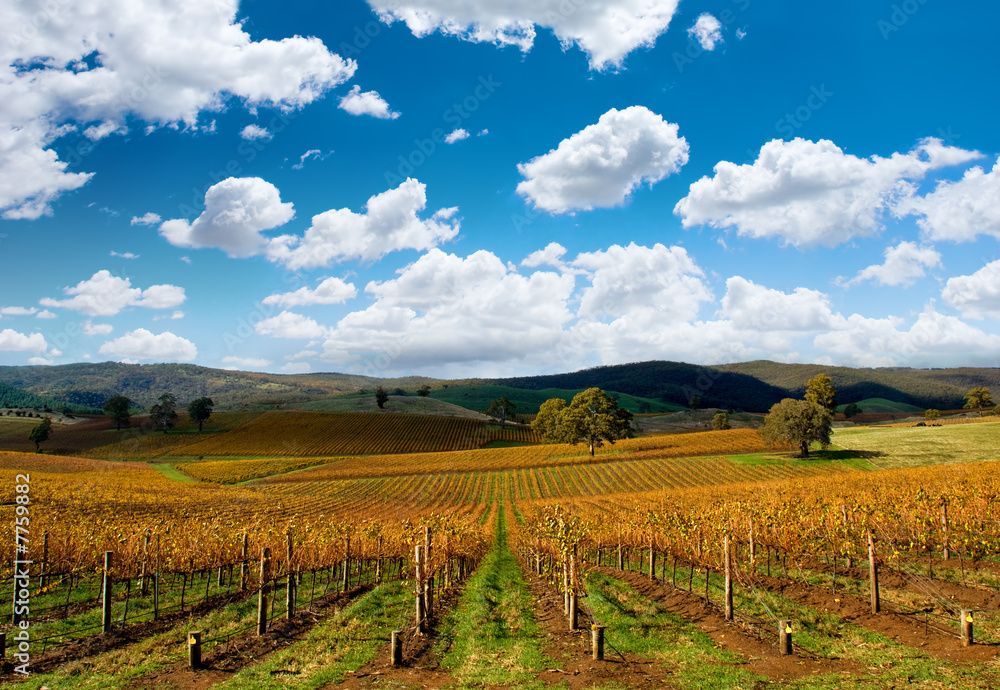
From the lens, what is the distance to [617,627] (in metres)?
16.4

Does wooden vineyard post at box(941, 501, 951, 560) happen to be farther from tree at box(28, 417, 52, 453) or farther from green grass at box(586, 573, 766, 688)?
tree at box(28, 417, 52, 453)

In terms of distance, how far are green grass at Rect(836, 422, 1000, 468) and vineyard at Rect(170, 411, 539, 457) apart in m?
69.8

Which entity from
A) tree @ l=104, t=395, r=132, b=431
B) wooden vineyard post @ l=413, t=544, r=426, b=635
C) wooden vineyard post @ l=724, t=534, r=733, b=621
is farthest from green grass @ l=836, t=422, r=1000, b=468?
tree @ l=104, t=395, r=132, b=431

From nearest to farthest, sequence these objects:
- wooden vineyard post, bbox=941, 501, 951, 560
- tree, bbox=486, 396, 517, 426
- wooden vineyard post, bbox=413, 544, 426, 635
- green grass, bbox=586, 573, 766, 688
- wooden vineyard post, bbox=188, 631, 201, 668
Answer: green grass, bbox=586, 573, 766, 688, wooden vineyard post, bbox=188, 631, 201, 668, wooden vineyard post, bbox=413, 544, 426, 635, wooden vineyard post, bbox=941, 501, 951, 560, tree, bbox=486, 396, 517, 426

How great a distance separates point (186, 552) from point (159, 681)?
10.0m

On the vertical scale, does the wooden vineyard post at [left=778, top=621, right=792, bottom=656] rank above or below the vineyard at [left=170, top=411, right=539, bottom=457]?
above

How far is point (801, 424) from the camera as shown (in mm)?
65562

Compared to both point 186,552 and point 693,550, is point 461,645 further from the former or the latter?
point 186,552

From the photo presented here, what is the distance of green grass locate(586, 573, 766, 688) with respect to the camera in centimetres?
1225

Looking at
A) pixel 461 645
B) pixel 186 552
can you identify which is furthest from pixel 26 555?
pixel 461 645

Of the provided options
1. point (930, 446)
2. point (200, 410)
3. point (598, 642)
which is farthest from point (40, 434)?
point (930, 446)

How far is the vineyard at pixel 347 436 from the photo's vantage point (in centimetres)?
10250

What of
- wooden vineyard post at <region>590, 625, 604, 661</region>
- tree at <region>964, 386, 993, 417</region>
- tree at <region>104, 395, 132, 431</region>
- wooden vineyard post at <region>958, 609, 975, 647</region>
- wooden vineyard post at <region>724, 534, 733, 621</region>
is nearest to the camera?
wooden vineyard post at <region>958, 609, 975, 647</region>

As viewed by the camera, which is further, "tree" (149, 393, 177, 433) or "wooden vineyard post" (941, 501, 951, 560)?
"tree" (149, 393, 177, 433)
